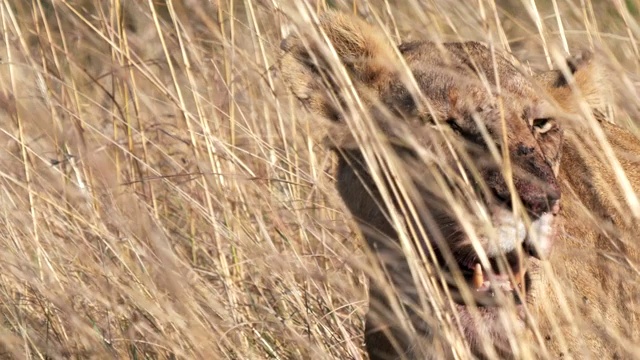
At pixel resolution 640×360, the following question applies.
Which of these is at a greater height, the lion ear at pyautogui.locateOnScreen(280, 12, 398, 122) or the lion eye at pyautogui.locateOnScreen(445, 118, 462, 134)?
the lion ear at pyautogui.locateOnScreen(280, 12, 398, 122)

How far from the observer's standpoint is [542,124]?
366 centimetres

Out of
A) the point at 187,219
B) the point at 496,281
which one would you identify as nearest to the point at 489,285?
the point at 496,281

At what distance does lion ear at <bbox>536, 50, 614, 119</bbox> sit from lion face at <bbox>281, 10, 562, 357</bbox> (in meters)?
0.35

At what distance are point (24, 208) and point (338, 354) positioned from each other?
1.29 m

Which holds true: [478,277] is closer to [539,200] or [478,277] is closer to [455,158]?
[539,200]

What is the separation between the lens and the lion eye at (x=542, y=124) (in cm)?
363

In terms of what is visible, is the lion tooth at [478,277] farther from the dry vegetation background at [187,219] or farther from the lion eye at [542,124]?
the lion eye at [542,124]

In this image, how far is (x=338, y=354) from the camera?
153 inches

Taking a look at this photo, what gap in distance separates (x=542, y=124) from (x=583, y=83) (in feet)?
2.07

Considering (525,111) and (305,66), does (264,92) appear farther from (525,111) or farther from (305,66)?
(525,111)

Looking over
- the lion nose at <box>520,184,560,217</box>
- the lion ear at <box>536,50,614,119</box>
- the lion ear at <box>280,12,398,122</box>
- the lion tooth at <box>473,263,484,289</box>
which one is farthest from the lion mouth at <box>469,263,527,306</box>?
the lion ear at <box>536,50,614,119</box>

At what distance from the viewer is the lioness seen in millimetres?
2971

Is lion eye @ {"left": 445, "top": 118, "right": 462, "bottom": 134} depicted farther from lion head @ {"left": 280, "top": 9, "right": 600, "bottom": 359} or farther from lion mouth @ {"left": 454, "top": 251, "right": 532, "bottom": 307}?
lion mouth @ {"left": 454, "top": 251, "right": 532, "bottom": 307}

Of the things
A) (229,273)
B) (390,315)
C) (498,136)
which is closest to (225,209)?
(229,273)
